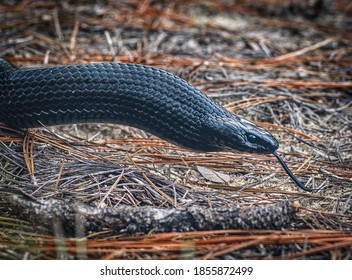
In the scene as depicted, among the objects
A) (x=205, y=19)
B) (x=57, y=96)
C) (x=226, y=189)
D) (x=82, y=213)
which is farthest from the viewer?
(x=205, y=19)

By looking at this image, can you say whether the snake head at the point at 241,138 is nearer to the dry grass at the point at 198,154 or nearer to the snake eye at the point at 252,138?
the snake eye at the point at 252,138

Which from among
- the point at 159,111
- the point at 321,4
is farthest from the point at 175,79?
the point at 321,4

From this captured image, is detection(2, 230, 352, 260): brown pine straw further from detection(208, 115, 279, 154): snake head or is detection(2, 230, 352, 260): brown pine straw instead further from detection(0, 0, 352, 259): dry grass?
detection(208, 115, 279, 154): snake head

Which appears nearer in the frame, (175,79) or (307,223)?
(307,223)

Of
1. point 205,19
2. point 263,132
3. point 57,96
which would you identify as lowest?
point 263,132

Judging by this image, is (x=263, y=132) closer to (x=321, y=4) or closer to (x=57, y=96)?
(x=57, y=96)

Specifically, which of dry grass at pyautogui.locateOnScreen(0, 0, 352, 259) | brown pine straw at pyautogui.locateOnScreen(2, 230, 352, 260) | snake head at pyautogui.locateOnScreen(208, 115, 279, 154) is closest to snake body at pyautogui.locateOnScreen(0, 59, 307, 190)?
snake head at pyautogui.locateOnScreen(208, 115, 279, 154)

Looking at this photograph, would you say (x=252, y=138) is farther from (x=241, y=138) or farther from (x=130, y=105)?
(x=130, y=105)
